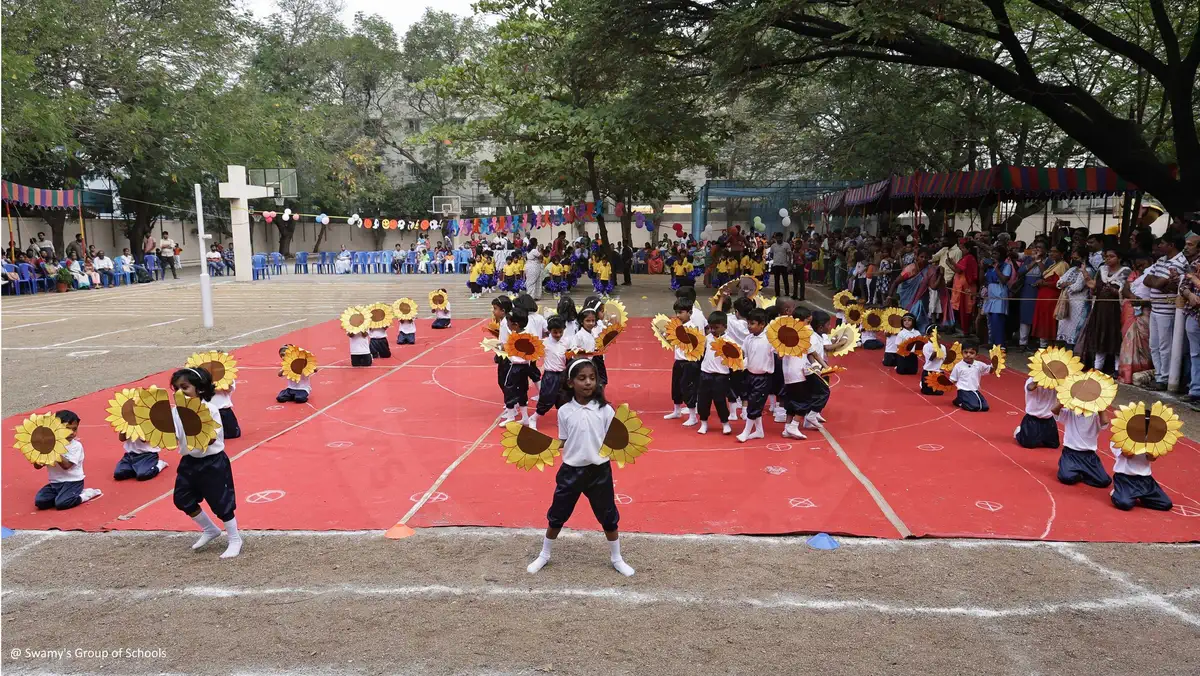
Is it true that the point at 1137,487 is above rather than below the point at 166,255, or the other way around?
below

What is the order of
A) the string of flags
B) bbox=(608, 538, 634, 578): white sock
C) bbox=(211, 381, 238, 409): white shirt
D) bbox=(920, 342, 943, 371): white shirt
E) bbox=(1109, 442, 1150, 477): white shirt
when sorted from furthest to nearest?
the string of flags < bbox=(920, 342, 943, 371): white shirt < bbox=(211, 381, 238, 409): white shirt < bbox=(1109, 442, 1150, 477): white shirt < bbox=(608, 538, 634, 578): white sock

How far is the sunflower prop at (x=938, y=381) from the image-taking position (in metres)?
9.59

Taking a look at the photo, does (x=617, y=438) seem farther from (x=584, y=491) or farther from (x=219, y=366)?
(x=219, y=366)

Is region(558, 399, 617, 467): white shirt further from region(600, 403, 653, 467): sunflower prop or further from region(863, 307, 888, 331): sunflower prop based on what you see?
region(863, 307, 888, 331): sunflower prop

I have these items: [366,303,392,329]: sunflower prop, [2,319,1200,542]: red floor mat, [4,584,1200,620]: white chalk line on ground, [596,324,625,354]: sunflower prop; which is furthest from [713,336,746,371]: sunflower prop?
[366,303,392,329]: sunflower prop

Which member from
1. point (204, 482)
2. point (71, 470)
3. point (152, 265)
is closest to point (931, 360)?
point (204, 482)

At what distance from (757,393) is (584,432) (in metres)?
3.29

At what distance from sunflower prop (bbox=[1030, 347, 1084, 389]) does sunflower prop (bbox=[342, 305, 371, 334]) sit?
808cm

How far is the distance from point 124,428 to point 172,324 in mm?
11826

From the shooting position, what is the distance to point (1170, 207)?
1198 cm

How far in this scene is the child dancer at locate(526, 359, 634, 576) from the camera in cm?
494

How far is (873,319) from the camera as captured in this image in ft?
39.6

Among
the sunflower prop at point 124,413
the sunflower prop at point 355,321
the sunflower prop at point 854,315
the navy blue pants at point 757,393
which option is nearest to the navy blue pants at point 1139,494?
the navy blue pants at point 757,393

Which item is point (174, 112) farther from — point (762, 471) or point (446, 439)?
point (762, 471)
